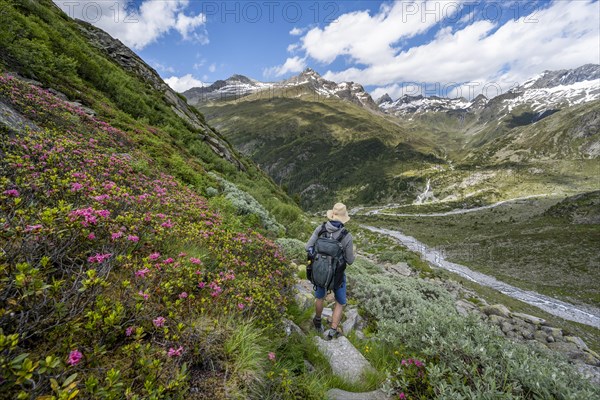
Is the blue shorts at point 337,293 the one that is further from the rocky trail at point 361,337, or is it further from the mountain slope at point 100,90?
the mountain slope at point 100,90

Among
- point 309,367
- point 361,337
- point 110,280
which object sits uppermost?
point 110,280

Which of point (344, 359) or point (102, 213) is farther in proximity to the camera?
point (344, 359)

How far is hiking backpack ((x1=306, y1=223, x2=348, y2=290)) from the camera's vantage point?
19.3ft

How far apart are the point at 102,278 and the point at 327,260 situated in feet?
13.3

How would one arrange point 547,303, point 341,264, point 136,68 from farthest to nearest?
1. point 136,68
2. point 547,303
3. point 341,264

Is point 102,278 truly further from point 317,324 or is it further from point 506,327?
point 506,327

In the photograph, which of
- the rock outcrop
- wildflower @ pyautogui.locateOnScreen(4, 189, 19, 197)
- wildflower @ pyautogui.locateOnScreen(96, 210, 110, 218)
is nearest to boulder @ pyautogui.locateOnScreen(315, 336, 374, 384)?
wildflower @ pyautogui.locateOnScreen(96, 210, 110, 218)

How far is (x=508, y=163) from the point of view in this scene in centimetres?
18175

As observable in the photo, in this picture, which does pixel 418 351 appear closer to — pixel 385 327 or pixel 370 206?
pixel 385 327

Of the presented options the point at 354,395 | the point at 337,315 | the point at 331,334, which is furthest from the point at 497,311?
the point at 354,395

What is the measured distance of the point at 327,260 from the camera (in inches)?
232

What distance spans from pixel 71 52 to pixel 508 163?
743 ft

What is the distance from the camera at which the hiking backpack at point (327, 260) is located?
588 centimetres

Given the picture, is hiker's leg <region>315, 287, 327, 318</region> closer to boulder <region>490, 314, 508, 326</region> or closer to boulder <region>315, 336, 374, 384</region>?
boulder <region>315, 336, 374, 384</region>
